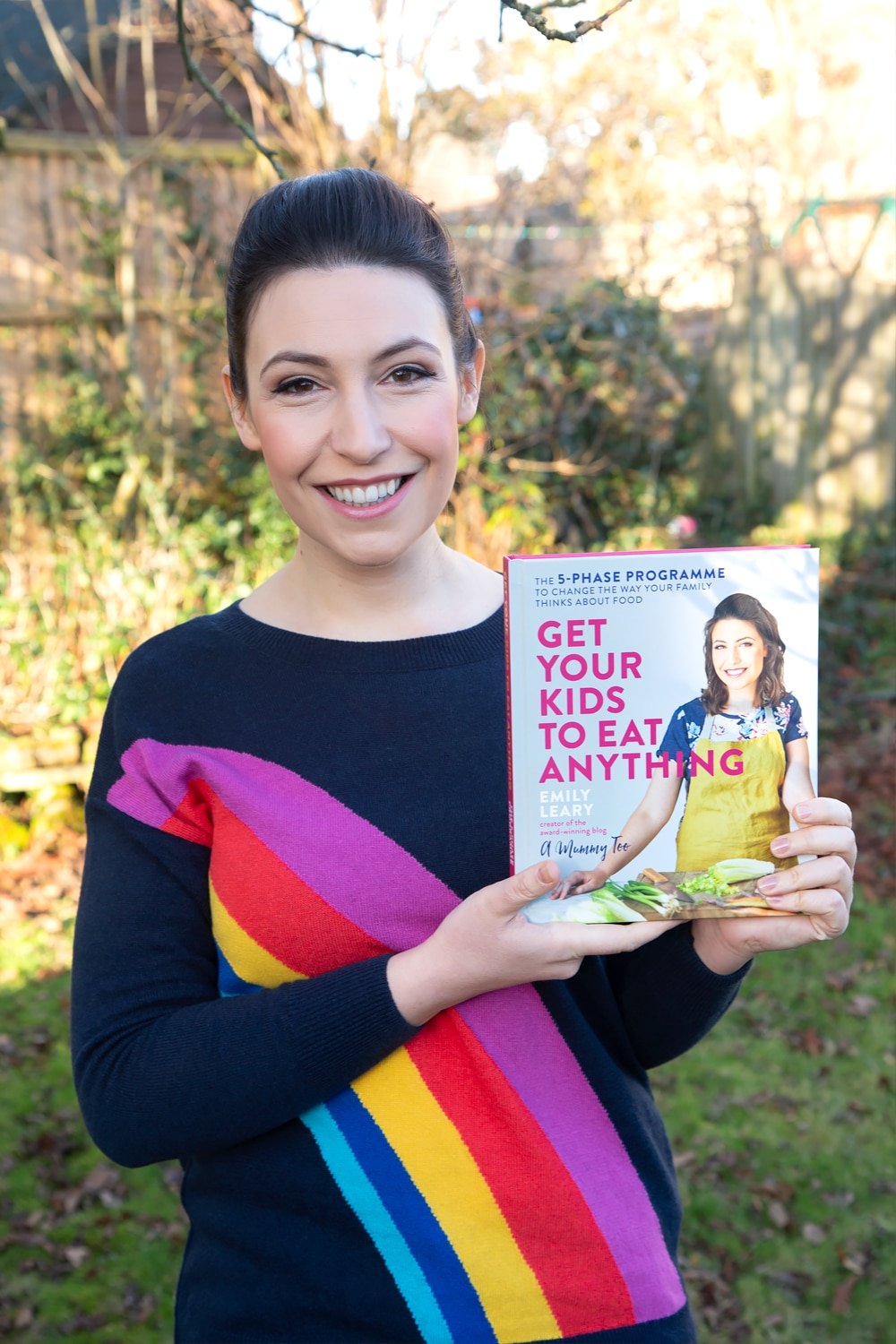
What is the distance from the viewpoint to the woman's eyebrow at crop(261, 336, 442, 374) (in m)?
1.40

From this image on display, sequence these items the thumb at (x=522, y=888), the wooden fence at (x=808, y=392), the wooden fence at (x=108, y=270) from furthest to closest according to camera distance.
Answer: the wooden fence at (x=108, y=270) < the wooden fence at (x=808, y=392) < the thumb at (x=522, y=888)

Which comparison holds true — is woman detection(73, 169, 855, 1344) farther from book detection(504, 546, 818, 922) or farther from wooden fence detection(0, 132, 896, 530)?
wooden fence detection(0, 132, 896, 530)

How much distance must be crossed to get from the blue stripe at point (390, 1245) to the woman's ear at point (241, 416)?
2.82ft

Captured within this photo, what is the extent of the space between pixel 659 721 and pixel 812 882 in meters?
0.24

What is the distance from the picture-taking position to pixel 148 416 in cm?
777

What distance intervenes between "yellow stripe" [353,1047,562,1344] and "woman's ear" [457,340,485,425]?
2.86 feet

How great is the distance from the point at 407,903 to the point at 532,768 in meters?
0.28

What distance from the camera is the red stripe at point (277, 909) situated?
1.40m

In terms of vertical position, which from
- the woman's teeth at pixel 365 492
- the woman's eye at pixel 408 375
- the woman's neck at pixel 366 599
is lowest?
the woman's neck at pixel 366 599

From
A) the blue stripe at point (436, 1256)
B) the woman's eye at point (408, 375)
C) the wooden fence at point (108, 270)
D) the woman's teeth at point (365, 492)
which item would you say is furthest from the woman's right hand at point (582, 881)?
the wooden fence at point (108, 270)

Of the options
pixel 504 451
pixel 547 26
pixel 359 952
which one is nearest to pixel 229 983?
pixel 359 952

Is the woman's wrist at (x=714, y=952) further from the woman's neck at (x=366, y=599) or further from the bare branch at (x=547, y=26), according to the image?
the bare branch at (x=547, y=26)

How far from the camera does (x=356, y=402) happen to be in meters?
1.39

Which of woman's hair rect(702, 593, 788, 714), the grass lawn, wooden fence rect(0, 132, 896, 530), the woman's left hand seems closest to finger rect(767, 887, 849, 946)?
the woman's left hand
